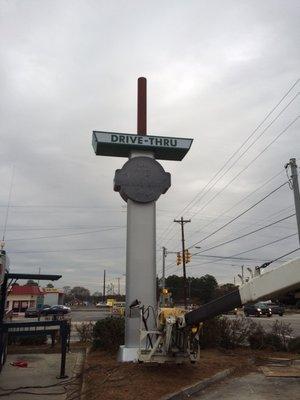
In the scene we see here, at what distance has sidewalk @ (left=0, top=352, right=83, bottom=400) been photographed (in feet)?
34.0

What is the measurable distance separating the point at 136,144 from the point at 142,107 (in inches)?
94.7

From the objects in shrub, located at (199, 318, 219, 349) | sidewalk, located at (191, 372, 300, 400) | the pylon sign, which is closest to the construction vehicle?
sidewalk, located at (191, 372, 300, 400)

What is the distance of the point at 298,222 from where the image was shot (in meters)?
19.1

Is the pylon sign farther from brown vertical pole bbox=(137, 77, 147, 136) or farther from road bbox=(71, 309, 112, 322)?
road bbox=(71, 309, 112, 322)

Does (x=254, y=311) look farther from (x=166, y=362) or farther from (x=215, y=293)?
(x=215, y=293)

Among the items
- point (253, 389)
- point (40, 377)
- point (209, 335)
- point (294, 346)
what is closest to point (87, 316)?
point (209, 335)

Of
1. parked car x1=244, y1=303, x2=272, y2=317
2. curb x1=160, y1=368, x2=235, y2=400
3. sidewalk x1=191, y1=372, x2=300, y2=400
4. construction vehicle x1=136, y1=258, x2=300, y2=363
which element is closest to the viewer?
construction vehicle x1=136, y1=258, x2=300, y2=363

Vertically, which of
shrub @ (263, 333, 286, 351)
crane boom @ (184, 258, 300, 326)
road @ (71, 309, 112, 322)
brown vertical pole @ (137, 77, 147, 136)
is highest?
brown vertical pole @ (137, 77, 147, 136)

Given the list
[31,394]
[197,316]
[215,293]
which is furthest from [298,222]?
[215,293]

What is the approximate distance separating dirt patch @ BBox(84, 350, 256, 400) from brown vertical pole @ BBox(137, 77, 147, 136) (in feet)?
27.8

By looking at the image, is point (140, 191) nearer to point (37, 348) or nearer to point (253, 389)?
point (37, 348)

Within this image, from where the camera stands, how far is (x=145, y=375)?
10641 mm

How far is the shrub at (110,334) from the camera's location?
15.4 meters

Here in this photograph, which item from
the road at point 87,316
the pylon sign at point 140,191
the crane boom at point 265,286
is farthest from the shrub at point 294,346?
the road at point 87,316
